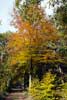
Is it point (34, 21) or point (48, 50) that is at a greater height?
point (34, 21)

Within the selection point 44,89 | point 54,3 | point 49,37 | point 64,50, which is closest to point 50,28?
point 49,37

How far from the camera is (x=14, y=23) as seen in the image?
105 feet

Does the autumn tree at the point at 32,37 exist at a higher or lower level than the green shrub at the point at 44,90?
higher

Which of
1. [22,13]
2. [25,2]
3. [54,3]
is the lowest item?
[54,3]

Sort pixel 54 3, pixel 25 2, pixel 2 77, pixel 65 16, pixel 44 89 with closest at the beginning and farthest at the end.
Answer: pixel 54 3 < pixel 65 16 < pixel 25 2 < pixel 44 89 < pixel 2 77

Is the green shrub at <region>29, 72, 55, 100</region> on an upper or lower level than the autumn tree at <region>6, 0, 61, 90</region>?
lower

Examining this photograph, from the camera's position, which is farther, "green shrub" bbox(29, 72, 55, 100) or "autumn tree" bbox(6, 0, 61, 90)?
"autumn tree" bbox(6, 0, 61, 90)

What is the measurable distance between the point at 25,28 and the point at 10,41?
201 centimetres

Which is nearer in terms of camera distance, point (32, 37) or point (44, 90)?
point (44, 90)

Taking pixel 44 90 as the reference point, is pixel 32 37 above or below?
above

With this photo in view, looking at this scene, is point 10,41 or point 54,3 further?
point 10,41

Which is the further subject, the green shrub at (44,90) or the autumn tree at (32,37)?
the autumn tree at (32,37)

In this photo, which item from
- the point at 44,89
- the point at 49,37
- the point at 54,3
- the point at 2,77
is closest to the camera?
the point at 54,3

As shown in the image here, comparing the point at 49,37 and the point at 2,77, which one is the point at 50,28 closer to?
the point at 49,37
